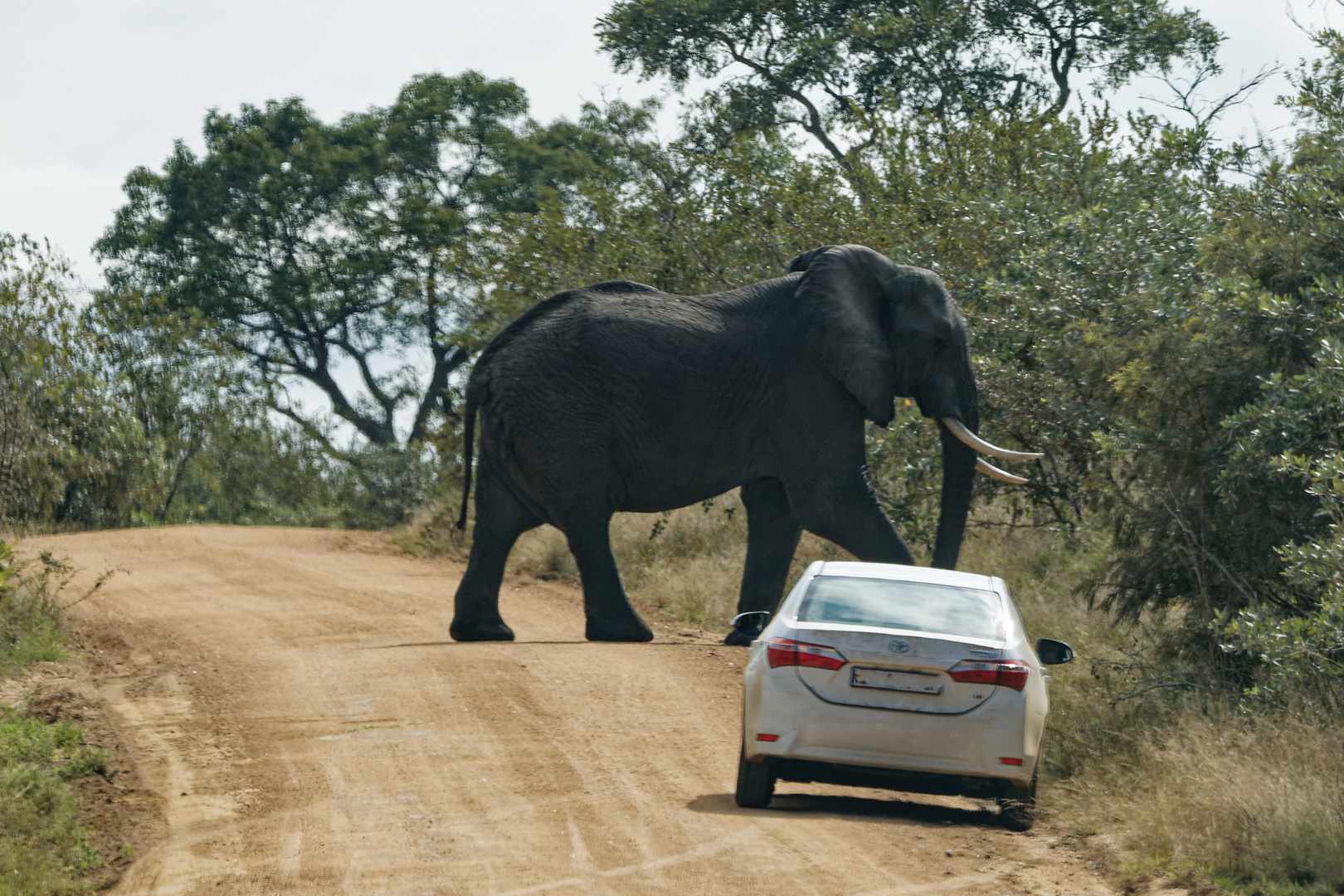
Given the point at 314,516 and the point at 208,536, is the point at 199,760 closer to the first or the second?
the point at 208,536

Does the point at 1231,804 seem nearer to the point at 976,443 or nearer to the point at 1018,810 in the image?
the point at 1018,810

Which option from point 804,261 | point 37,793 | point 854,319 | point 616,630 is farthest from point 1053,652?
point 804,261

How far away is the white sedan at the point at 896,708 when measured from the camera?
26.2ft

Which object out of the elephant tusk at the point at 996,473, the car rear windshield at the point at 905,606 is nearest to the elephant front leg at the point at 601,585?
the elephant tusk at the point at 996,473

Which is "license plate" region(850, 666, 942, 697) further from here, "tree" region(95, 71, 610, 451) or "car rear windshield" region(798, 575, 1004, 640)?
"tree" region(95, 71, 610, 451)

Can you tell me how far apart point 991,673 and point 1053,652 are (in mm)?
994

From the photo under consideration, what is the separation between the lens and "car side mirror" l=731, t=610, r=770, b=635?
360 inches

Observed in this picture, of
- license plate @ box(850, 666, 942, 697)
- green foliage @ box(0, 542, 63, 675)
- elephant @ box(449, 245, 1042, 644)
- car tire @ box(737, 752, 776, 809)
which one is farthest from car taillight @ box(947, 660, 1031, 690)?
green foliage @ box(0, 542, 63, 675)

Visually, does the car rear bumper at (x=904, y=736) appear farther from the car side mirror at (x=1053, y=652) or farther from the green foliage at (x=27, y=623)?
the green foliage at (x=27, y=623)

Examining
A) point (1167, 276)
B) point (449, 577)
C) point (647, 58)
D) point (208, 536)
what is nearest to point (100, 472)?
point (208, 536)

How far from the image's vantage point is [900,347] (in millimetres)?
13758

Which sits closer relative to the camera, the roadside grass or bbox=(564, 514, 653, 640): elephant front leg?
the roadside grass

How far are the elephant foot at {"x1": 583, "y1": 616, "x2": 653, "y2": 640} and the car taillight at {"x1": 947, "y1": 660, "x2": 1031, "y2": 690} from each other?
20.3ft

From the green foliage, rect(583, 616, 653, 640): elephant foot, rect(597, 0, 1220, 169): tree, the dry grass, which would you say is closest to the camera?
the dry grass
